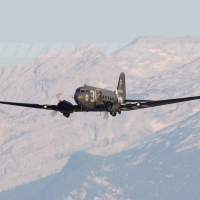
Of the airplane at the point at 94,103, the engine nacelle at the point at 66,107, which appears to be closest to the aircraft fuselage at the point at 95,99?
the airplane at the point at 94,103

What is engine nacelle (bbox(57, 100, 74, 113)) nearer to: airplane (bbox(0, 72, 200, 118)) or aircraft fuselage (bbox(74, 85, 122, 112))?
airplane (bbox(0, 72, 200, 118))

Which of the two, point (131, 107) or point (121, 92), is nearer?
point (131, 107)

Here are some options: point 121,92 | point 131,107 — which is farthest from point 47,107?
point 121,92

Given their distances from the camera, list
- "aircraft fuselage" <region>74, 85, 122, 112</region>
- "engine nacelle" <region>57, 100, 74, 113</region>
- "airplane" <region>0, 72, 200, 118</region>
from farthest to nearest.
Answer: "engine nacelle" <region>57, 100, 74, 113</region>, "airplane" <region>0, 72, 200, 118</region>, "aircraft fuselage" <region>74, 85, 122, 112</region>

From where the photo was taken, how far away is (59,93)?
4323 inches

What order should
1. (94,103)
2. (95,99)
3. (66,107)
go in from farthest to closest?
(66,107) → (95,99) → (94,103)

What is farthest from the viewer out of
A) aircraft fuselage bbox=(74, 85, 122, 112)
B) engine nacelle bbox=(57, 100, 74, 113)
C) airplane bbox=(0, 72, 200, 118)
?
engine nacelle bbox=(57, 100, 74, 113)

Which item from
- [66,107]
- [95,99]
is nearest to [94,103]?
[95,99]

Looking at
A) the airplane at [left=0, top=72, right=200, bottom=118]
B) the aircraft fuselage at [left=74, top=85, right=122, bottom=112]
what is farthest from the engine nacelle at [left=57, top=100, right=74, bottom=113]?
the aircraft fuselage at [left=74, top=85, right=122, bottom=112]

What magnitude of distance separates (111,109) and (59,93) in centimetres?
786

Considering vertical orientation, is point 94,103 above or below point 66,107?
above

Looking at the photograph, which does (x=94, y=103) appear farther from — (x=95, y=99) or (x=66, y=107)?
(x=66, y=107)

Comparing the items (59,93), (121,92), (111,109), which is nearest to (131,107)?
(111,109)

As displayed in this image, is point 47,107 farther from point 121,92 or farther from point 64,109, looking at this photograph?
point 121,92
